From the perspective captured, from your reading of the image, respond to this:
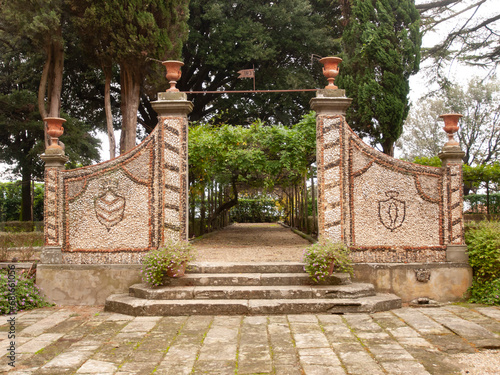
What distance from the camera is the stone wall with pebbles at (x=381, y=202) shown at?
6.23m

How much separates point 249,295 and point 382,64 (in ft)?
32.5

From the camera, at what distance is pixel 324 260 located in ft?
18.9

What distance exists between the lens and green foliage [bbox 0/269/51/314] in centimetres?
563

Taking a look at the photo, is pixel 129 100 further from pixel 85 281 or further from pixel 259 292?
pixel 259 292

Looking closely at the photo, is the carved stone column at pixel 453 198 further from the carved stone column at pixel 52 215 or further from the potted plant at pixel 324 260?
the carved stone column at pixel 52 215

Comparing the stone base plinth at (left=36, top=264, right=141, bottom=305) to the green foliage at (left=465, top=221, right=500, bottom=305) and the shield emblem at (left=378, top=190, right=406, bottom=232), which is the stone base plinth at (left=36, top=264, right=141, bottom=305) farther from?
the green foliage at (left=465, top=221, right=500, bottom=305)

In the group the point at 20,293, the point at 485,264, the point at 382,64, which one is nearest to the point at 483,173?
the point at 382,64

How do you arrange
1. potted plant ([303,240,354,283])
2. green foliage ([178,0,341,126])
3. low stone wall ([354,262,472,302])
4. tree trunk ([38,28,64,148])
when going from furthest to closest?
green foliage ([178,0,341,126]), tree trunk ([38,28,64,148]), low stone wall ([354,262,472,302]), potted plant ([303,240,354,283])

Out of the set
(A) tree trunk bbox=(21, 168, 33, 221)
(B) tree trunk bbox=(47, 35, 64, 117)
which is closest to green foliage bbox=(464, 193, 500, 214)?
(B) tree trunk bbox=(47, 35, 64, 117)

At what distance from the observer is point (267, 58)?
53.3 ft

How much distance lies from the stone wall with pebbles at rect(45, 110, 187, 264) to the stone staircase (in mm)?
730

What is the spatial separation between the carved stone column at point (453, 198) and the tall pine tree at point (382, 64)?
6550 mm

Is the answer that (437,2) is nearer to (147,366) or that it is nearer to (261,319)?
(261,319)

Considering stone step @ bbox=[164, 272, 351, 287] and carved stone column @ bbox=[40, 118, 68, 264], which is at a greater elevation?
carved stone column @ bbox=[40, 118, 68, 264]
